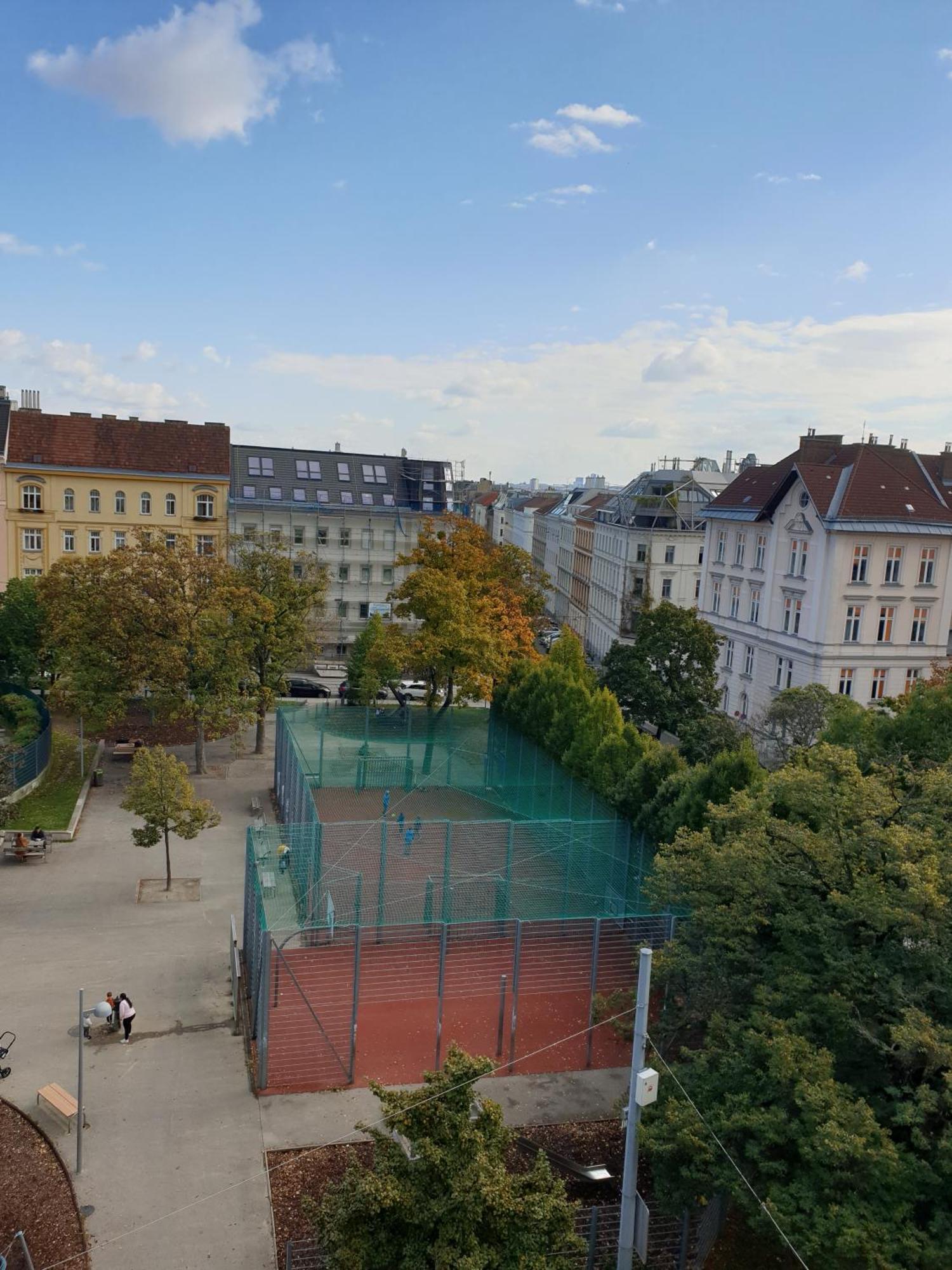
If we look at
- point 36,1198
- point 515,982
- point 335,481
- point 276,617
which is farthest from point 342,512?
point 36,1198

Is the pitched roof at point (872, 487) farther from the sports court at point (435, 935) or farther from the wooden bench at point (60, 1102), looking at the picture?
the wooden bench at point (60, 1102)

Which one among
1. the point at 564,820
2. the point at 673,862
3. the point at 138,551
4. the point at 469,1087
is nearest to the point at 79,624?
the point at 138,551

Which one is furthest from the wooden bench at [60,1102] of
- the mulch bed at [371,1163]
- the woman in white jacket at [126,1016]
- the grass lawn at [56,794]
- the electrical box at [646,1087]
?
the grass lawn at [56,794]

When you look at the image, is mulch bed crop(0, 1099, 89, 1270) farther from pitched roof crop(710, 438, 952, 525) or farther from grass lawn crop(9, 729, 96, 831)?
pitched roof crop(710, 438, 952, 525)

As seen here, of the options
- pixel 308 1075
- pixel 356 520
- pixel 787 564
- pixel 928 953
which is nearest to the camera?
pixel 928 953

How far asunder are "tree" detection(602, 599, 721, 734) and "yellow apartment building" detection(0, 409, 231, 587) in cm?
2495

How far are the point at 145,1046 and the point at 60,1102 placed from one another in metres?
2.57

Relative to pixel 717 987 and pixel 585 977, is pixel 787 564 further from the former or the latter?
pixel 717 987

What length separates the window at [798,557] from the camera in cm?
4119

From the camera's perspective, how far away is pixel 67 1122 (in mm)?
14594

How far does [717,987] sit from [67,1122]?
9.84 meters

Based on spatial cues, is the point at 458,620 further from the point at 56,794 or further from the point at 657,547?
the point at 657,547

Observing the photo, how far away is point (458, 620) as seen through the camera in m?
36.7

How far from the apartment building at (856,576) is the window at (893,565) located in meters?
0.04
